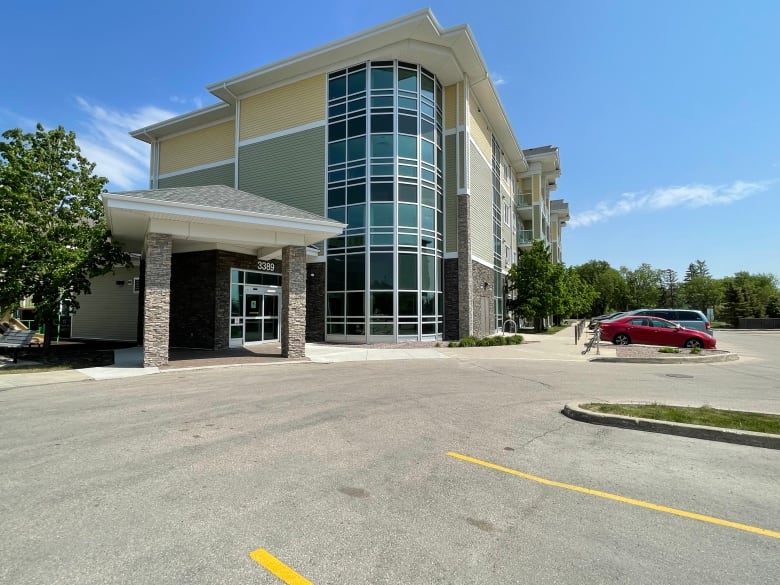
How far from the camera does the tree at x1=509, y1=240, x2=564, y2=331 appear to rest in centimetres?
3419

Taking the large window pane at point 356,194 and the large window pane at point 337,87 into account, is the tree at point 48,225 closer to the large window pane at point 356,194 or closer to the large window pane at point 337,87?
the large window pane at point 356,194

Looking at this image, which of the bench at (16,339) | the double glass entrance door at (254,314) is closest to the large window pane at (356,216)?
the double glass entrance door at (254,314)

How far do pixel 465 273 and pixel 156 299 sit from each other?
52.1ft

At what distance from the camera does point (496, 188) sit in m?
34.1

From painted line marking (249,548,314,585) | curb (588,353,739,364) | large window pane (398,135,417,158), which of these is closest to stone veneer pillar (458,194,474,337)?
large window pane (398,135,417,158)

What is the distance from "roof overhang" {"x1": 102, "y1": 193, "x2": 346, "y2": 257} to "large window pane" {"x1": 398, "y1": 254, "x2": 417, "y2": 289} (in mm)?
6867

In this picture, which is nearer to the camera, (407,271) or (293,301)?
(293,301)

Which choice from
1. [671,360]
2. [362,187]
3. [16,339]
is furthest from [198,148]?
[671,360]

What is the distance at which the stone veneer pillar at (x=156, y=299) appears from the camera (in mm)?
13531

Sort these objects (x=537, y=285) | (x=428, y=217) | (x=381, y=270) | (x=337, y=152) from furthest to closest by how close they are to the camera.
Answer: (x=537, y=285)
(x=428, y=217)
(x=337, y=152)
(x=381, y=270)

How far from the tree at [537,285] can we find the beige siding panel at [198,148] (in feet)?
74.4

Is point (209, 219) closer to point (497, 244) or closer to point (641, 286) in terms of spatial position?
point (497, 244)

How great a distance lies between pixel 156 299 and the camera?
13.7m

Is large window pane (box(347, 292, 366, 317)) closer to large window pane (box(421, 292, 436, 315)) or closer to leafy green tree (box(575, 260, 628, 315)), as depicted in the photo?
large window pane (box(421, 292, 436, 315))
